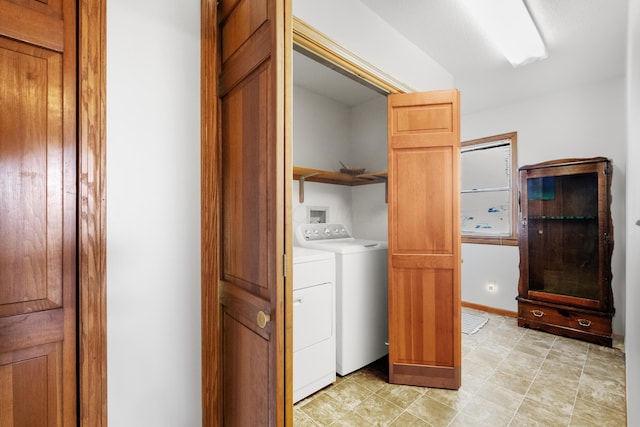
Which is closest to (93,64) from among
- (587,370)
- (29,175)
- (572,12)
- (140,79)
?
(140,79)

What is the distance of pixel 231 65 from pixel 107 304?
108cm

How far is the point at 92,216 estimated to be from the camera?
1.06 meters

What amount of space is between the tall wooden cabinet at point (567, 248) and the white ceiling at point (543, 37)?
2.87 ft

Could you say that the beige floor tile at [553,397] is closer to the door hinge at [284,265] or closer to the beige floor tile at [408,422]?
the beige floor tile at [408,422]

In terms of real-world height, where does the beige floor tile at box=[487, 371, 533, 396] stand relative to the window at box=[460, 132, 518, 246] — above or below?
below

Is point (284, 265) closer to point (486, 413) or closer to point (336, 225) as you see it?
point (486, 413)

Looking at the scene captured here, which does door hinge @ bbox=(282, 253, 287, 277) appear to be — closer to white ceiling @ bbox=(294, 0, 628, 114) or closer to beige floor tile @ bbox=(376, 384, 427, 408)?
beige floor tile @ bbox=(376, 384, 427, 408)

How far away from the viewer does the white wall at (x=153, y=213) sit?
1.12 metres

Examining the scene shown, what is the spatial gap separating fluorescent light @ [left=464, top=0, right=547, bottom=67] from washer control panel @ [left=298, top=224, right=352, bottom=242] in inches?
79.0

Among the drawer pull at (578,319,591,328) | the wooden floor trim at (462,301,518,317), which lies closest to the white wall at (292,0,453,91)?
the drawer pull at (578,319,591,328)

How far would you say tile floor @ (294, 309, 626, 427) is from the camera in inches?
69.2

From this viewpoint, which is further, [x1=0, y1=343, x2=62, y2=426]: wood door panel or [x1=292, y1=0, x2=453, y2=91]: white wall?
[x1=292, y1=0, x2=453, y2=91]: white wall

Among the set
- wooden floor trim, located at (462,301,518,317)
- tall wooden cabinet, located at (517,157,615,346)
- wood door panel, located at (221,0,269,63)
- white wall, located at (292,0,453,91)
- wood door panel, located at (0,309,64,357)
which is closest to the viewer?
wood door panel, located at (0,309,64,357)

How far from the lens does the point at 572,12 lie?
6.44 ft
